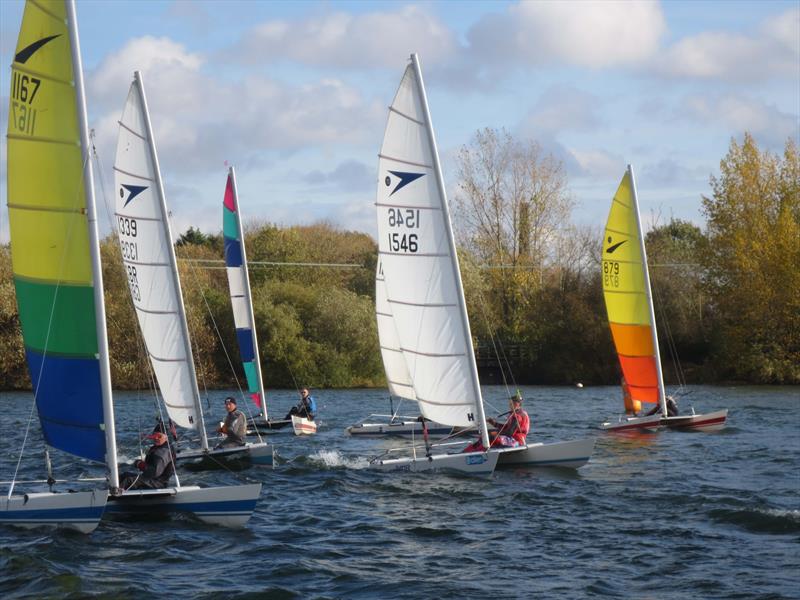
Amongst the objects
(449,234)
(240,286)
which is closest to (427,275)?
(449,234)

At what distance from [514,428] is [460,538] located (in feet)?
16.6

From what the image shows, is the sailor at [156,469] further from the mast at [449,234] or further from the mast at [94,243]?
the mast at [449,234]

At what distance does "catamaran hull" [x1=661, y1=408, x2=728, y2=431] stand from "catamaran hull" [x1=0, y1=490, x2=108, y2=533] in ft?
58.7

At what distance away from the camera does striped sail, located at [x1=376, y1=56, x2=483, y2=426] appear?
1978cm

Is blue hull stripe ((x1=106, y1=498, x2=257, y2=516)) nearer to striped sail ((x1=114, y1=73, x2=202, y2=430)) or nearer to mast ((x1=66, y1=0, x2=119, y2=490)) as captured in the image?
mast ((x1=66, y1=0, x2=119, y2=490))

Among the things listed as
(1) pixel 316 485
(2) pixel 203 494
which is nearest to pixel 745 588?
(2) pixel 203 494

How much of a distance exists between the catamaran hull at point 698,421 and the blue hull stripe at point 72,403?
1787 centimetres

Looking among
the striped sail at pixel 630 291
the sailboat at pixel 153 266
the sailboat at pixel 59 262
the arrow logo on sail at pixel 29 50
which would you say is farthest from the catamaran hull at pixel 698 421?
the arrow logo on sail at pixel 29 50

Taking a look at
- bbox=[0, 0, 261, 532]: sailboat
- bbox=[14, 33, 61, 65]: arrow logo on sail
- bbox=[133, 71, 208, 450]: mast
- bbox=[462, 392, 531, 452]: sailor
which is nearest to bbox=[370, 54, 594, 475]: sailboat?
bbox=[462, 392, 531, 452]: sailor

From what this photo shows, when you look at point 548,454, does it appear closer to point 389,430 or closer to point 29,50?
point 389,430

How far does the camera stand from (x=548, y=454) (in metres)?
19.5

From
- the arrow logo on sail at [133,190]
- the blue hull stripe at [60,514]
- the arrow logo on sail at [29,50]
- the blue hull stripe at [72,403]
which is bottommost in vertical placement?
the blue hull stripe at [60,514]

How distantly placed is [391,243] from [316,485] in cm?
452

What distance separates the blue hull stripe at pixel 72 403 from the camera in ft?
45.6
